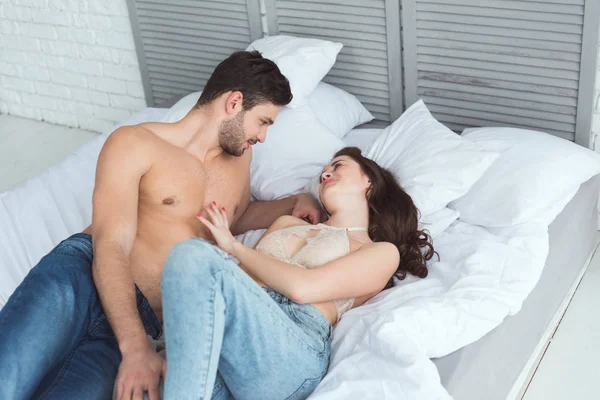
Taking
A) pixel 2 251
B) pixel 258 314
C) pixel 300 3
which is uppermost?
pixel 300 3

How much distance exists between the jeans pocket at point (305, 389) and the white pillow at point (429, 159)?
726 millimetres

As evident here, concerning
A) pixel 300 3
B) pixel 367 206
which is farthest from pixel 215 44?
pixel 367 206

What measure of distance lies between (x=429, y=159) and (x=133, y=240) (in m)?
0.91

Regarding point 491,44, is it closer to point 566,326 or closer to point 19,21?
point 566,326

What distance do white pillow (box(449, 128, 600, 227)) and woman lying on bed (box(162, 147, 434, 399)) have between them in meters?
0.24

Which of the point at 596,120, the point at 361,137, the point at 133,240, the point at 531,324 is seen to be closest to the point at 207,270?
the point at 133,240

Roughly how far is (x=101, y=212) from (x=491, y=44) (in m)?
1.40

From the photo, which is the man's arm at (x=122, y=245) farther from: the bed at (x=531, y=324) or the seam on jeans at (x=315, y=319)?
the bed at (x=531, y=324)

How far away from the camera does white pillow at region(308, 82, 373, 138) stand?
2.79m

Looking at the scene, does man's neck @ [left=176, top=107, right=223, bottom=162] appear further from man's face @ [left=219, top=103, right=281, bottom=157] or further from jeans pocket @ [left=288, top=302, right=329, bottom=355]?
jeans pocket @ [left=288, top=302, right=329, bottom=355]

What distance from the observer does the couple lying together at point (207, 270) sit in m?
1.55

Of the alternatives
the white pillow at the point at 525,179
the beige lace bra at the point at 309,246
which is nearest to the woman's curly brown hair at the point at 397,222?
the beige lace bra at the point at 309,246

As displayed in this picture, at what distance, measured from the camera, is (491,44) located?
2.60 m

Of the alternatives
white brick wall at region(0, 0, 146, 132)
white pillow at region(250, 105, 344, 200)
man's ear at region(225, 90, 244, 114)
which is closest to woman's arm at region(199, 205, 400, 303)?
man's ear at region(225, 90, 244, 114)
